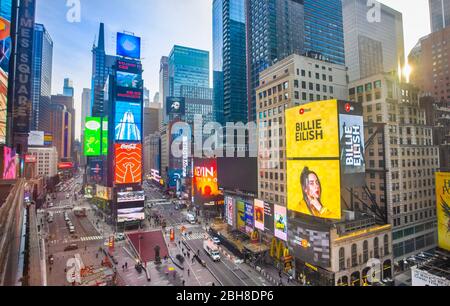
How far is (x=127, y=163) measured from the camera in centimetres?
6494

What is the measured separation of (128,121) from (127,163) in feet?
37.4

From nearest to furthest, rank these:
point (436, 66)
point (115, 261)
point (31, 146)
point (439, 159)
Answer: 1. point (115, 261)
2. point (439, 159)
3. point (436, 66)
4. point (31, 146)

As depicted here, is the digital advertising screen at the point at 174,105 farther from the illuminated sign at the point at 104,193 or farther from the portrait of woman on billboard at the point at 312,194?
the portrait of woman on billboard at the point at 312,194

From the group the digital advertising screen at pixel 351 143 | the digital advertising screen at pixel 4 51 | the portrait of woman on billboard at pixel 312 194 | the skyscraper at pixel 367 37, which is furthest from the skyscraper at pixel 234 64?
the digital advertising screen at pixel 4 51

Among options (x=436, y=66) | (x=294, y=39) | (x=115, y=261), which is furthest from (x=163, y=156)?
(x=436, y=66)

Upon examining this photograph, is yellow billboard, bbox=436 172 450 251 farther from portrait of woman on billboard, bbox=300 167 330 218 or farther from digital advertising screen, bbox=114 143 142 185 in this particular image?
digital advertising screen, bbox=114 143 142 185

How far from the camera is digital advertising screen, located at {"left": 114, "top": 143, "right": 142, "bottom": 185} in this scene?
208ft

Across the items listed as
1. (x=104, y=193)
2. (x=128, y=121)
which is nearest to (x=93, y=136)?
(x=104, y=193)

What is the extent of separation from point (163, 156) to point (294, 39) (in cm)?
8778

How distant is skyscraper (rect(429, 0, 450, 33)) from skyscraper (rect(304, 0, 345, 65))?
4566 centimetres

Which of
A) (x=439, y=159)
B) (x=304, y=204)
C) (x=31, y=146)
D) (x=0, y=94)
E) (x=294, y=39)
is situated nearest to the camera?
(x=0, y=94)

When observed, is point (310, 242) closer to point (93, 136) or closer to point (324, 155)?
point (324, 155)
